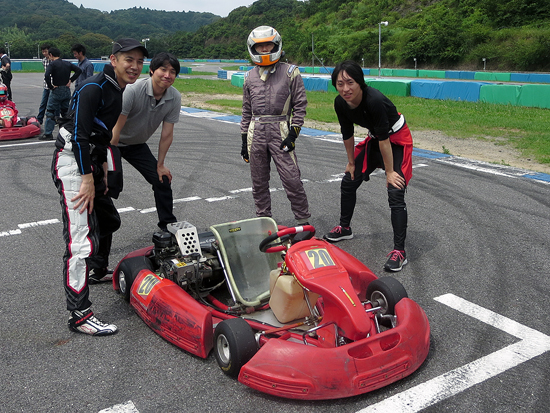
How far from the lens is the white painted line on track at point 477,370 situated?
2.61m

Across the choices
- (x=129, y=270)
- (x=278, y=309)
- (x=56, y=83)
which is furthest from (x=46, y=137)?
(x=278, y=309)

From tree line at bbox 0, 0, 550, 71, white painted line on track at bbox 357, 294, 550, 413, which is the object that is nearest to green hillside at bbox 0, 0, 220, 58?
tree line at bbox 0, 0, 550, 71

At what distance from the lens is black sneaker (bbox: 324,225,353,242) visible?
16.6 ft

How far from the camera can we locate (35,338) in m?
3.29

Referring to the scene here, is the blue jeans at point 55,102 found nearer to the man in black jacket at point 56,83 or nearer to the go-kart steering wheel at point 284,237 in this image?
the man in black jacket at point 56,83

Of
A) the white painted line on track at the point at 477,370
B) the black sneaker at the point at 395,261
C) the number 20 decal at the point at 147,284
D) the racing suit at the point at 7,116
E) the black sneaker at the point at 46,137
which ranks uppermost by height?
the racing suit at the point at 7,116

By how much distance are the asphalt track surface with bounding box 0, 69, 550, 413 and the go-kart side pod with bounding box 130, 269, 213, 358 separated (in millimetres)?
106

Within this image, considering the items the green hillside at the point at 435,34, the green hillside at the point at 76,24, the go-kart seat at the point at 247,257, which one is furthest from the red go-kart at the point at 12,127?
the green hillside at the point at 76,24

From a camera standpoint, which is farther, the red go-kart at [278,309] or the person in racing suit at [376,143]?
the person in racing suit at [376,143]

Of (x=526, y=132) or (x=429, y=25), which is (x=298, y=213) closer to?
(x=526, y=132)

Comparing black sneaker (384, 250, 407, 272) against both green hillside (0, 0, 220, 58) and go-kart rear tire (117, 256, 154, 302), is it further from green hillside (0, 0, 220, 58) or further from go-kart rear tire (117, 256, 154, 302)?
green hillside (0, 0, 220, 58)

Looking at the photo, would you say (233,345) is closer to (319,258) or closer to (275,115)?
(319,258)

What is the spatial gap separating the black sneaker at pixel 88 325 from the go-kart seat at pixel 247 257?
2.77 ft

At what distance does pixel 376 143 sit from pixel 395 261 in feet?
3.67
